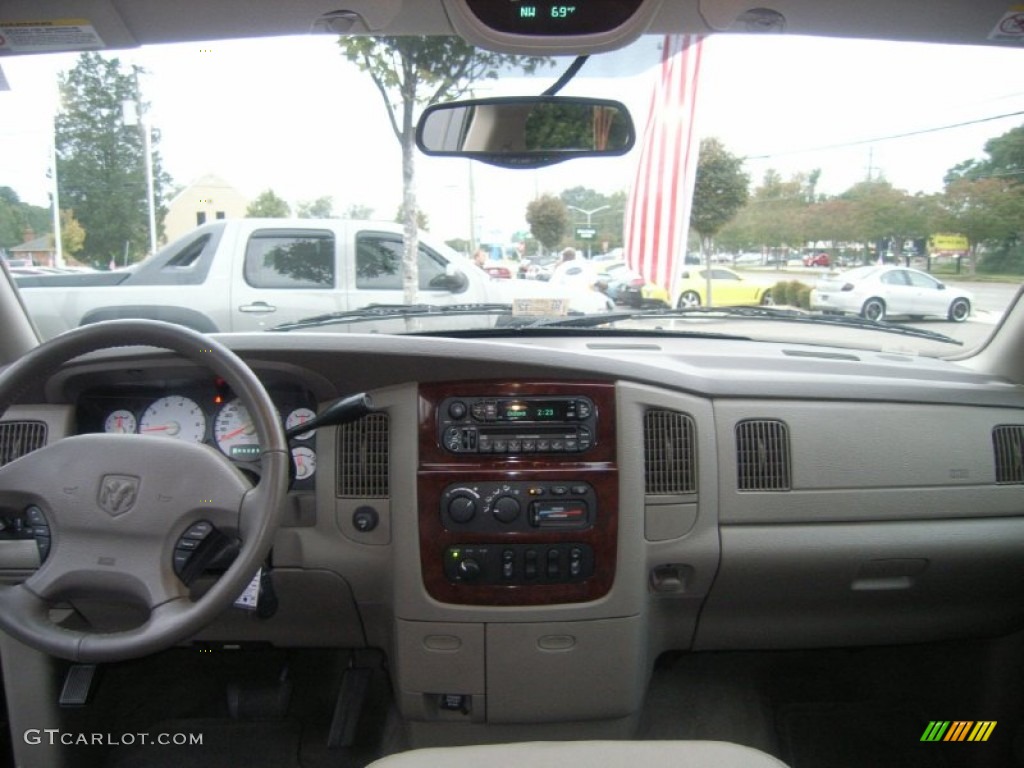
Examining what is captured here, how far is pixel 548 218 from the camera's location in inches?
131

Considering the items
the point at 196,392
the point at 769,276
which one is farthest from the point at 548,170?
the point at 196,392

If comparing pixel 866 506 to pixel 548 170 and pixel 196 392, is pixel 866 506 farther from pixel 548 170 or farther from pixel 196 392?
pixel 196 392

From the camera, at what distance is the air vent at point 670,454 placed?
2611 millimetres

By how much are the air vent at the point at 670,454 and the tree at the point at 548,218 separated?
1.06m

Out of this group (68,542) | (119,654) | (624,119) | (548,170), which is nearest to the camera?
(119,654)

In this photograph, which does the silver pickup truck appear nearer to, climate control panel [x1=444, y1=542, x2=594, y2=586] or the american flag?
the american flag

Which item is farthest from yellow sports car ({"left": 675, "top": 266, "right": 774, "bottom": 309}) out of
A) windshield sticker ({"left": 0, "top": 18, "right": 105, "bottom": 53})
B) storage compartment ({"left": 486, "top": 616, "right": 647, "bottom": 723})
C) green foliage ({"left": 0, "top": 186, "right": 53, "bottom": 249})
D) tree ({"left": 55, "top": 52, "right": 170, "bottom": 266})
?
green foliage ({"left": 0, "top": 186, "right": 53, "bottom": 249})

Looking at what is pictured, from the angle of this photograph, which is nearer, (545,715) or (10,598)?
(10,598)

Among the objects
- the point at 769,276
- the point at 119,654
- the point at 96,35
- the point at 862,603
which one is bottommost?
the point at 862,603

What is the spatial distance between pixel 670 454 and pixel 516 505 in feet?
1.70

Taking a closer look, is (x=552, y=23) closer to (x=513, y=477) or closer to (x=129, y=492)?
(x=513, y=477)

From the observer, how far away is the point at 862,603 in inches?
115

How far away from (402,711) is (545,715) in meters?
0.47

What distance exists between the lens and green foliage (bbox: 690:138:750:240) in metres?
3.28
